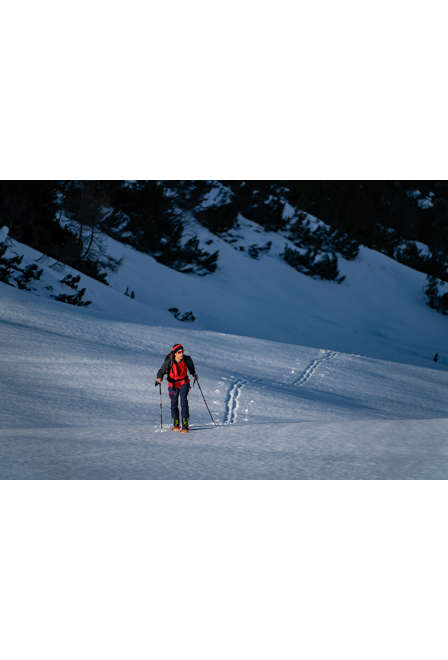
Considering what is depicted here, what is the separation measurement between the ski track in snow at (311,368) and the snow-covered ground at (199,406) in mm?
57

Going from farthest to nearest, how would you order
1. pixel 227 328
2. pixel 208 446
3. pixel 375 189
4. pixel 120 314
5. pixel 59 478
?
pixel 375 189, pixel 227 328, pixel 120 314, pixel 208 446, pixel 59 478

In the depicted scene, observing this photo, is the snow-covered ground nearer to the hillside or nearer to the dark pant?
the hillside

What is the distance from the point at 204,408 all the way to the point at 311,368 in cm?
428

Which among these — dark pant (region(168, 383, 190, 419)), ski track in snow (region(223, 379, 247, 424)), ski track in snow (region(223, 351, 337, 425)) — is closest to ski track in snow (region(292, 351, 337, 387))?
ski track in snow (region(223, 351, 337, 425))

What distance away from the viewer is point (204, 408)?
323 inches

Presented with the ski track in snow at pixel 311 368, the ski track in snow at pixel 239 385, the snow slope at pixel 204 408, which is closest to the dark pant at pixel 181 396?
the snow slope at pixel 204 408

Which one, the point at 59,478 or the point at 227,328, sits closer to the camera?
the point at 59,478

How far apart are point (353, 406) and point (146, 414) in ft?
11.2

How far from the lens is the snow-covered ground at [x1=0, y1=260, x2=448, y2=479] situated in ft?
18.0

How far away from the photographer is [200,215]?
86.1ft

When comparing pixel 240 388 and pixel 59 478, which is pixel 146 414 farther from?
pixel 59 478

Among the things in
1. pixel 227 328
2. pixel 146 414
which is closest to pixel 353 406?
pixel 146 414

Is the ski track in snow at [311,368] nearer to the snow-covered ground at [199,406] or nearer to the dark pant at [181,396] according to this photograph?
the snow-covered ground at [199,406]

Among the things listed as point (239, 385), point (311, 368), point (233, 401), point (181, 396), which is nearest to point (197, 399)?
point (233, 401)
